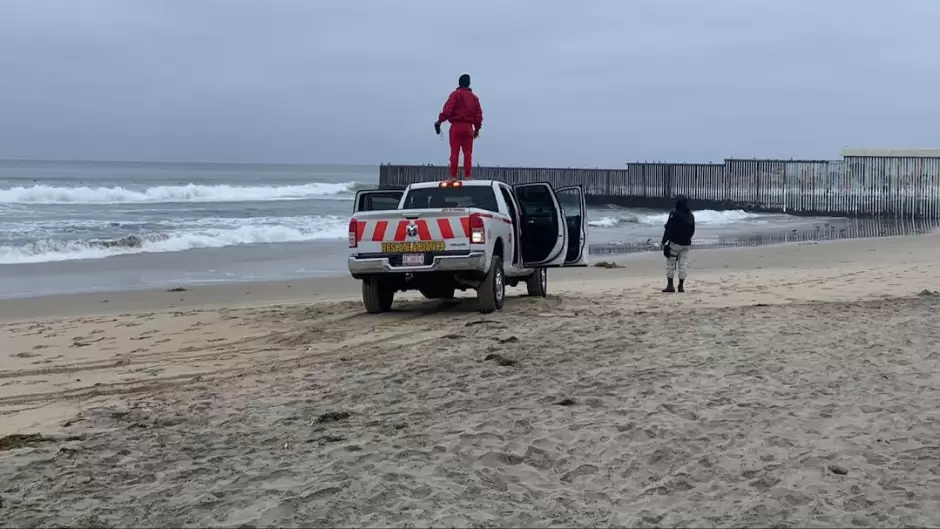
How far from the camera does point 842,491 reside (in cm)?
462

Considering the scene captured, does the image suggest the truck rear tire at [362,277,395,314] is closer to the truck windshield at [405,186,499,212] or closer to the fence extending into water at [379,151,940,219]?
the truck windshield at [405,186,499,212]

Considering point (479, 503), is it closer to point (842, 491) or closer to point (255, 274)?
point (842, 491)

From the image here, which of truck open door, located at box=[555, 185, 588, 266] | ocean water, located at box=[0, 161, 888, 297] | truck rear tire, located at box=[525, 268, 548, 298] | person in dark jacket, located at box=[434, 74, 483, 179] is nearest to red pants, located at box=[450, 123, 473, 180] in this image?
person in dark jacket, located at box=[434, 74, 483, 179]

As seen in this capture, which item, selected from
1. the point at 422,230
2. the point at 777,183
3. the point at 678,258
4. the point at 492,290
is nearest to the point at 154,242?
the point at 678,258

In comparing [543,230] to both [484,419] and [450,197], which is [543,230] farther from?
[484,419]

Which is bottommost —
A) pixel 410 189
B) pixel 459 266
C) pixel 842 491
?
pixel 842 491

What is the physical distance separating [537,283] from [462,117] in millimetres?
2502

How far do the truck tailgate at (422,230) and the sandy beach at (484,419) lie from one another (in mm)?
822

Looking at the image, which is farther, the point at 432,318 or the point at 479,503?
the point at 432,318

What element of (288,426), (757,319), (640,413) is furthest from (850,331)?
(288,426)

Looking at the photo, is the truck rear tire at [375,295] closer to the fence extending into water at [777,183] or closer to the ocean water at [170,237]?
the ocean water at [170,237]

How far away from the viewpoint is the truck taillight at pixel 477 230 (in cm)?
1091

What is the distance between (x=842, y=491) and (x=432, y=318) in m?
6.85

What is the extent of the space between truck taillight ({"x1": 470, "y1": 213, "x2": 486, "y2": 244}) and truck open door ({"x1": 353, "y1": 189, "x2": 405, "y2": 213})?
184 centimetres
